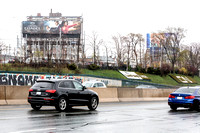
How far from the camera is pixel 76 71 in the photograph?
56.5 meters

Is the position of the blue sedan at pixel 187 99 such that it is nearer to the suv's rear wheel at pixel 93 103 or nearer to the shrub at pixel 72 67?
the suv's rear wheel at pixel 93 103

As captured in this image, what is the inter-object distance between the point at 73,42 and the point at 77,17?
33.0ft

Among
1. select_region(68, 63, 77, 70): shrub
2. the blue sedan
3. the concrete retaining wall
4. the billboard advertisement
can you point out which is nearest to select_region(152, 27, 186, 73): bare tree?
the billboard advertisement

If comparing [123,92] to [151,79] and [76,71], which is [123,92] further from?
[151,79]

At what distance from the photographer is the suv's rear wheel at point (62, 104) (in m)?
16.1

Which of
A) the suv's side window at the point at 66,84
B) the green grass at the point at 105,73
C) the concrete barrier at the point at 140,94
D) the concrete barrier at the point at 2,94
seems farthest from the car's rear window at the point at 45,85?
the green grass at the point at 105,73

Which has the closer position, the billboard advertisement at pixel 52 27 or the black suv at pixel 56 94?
the black suv at pixel 56 94

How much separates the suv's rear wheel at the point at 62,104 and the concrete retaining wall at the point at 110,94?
4.97 meters

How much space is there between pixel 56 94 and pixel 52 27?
10626 cm

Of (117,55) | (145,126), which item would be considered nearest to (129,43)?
(117,55)

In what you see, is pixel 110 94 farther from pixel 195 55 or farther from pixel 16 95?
pixel 195 55

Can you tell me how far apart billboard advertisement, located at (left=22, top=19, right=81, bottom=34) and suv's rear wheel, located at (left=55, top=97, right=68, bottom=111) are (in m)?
104

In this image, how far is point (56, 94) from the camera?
16047mm

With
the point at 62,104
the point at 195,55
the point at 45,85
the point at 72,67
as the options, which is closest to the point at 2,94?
the point at 45,85
